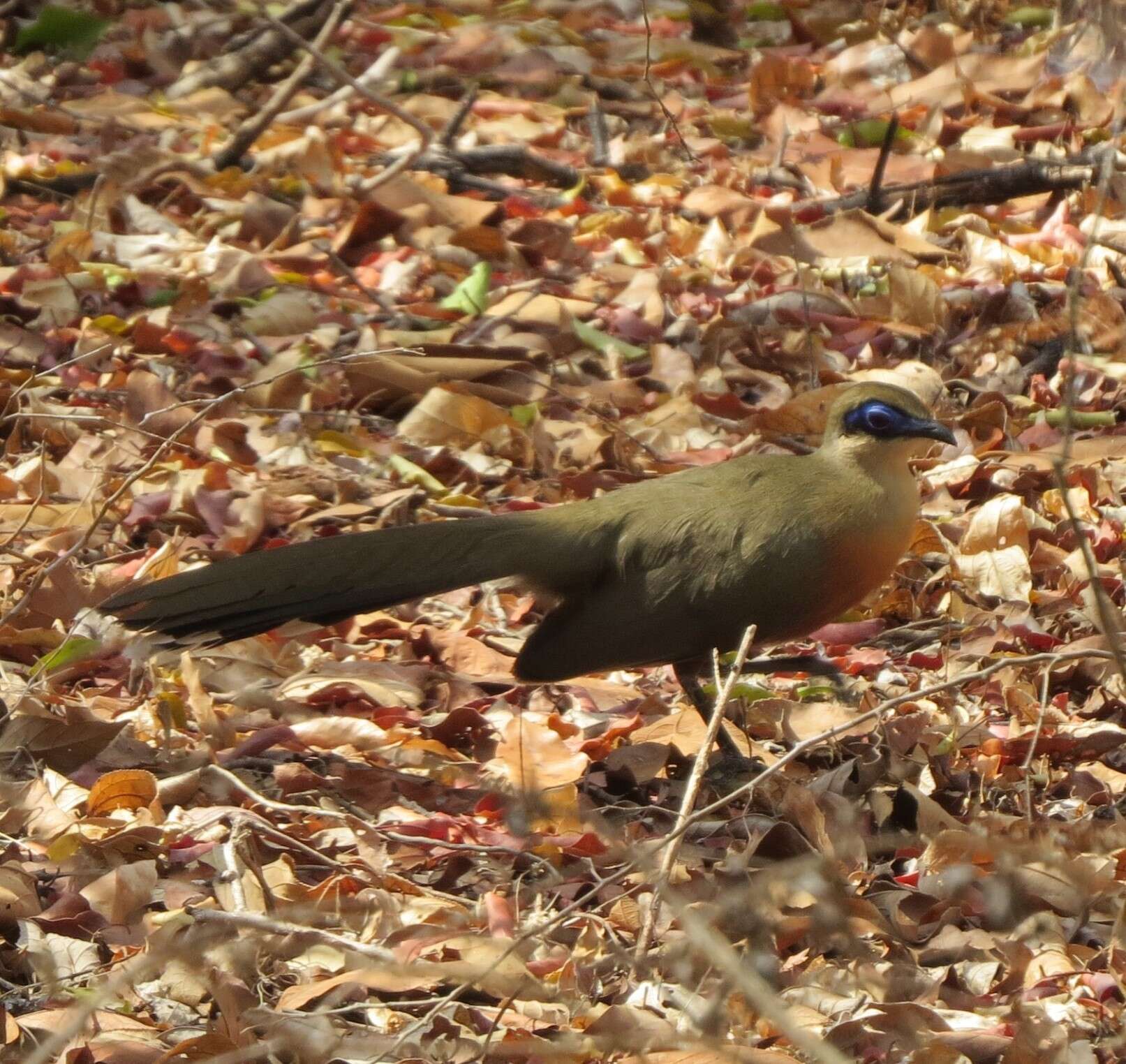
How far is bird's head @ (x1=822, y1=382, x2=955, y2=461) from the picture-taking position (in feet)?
17.3

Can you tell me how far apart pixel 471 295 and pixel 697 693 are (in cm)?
296

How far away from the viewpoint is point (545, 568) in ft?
16.5

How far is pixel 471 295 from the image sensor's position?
7.53m

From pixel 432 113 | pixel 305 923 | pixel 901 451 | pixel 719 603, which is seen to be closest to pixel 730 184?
pixel 432 113

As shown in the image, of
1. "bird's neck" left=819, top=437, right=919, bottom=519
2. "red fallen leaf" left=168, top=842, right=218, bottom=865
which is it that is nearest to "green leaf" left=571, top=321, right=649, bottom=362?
"bird's neck" left=819, top=437, right=919, bottom=519

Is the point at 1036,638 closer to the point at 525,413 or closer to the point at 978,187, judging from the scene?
the point at 525,413

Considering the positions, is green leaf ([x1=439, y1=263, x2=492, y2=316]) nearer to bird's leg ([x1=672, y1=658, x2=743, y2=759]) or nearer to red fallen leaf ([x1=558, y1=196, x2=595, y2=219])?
red fallen leaf ([x1=558, y1=196, x2=595, y2=219])

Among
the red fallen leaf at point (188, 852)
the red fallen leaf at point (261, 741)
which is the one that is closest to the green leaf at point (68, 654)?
the red fallen leaf at point (261, 741)

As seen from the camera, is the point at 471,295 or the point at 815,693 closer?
the point at 815,693

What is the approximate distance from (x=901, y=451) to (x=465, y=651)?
1.48 metres

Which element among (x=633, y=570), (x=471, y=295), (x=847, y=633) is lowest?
(x=847, y=633)

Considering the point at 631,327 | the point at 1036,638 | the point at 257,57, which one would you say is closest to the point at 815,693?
the point at 1036,638

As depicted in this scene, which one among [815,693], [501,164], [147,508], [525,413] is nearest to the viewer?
[815,693]

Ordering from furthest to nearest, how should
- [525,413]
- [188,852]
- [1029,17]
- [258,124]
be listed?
[1029,17] → [258,124] → [525,413] → [188,852]
